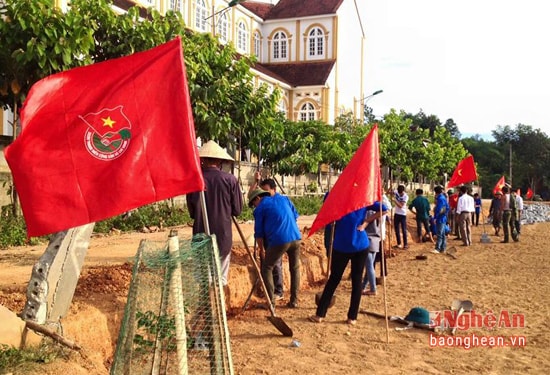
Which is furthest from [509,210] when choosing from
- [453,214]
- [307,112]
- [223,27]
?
[223,27]

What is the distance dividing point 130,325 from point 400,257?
10.4m

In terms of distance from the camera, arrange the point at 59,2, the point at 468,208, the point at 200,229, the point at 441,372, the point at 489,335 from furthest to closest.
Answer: the point at 59,2 → the point at 468,208 → the point at 489,335 → the point at 200,229 → the point at 441,372

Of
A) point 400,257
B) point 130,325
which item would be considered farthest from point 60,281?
point 400,257

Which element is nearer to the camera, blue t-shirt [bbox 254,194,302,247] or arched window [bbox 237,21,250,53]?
blue t-shirt [bbox 254,194,302,247]

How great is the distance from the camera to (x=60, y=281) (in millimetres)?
5125

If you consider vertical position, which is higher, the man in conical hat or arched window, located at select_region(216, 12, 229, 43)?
arched window, located at select_region(216, 12, 229, 43)

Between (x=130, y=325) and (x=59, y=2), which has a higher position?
(x=59, y=2)

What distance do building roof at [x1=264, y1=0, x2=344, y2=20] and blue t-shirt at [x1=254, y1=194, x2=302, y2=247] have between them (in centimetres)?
3572

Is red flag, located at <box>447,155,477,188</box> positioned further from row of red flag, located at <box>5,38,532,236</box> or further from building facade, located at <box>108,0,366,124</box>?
building facade, located at <box>108,0,366,124</box>

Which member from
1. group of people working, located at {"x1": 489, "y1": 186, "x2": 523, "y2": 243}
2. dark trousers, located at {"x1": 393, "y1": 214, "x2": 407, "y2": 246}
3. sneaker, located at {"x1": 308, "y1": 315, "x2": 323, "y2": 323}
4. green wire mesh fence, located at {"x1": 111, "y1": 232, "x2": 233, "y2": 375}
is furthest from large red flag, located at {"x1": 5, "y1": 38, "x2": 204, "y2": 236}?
group of people working, located at {"x1": 489, "y1": 186, "x2": 523, "y2": 243}

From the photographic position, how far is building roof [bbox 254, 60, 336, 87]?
38781 millimetres

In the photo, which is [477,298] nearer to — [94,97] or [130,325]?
[130,325]

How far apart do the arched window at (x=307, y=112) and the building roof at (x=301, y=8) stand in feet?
24.5

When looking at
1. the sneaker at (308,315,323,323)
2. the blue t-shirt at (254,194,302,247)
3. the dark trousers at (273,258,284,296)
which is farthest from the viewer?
the dark trousers at (273,258,284,296)
